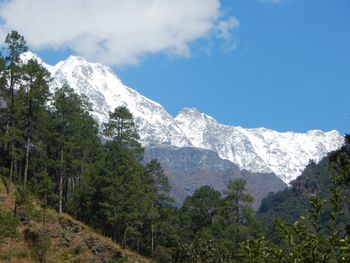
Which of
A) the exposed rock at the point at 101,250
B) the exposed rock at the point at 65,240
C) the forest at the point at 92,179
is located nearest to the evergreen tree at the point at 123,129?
the forest at the point at 92,179

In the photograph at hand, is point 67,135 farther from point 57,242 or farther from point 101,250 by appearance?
point 101,250

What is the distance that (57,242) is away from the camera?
52.4 m

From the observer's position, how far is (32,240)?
165ft

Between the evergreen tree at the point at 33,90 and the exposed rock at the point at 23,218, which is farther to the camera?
the exposed rock at the point at 23,218

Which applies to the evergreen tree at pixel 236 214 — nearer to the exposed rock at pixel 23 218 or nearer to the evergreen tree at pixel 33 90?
the exposed rock at pixel 23 218

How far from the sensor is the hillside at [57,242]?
4778 cm

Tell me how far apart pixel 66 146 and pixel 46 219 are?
796cm

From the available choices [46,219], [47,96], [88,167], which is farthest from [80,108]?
[46,219]

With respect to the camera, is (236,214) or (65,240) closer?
A: (65,240)

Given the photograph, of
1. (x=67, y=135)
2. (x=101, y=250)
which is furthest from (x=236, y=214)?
(x=67, y=135)

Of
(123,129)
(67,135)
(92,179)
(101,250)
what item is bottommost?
(101,250)

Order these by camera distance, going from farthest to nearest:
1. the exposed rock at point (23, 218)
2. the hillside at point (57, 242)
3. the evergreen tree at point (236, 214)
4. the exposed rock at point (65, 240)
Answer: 1. the evergreen tree at point (236, 214)
2. the exposed rock at point (65, 240)
3. the exposed rock at point (23, 218)
4. the hillside at point (57, 242)

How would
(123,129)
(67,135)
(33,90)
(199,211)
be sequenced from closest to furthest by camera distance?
1. (33,90)
2. (67,135)
3. (123,129)
4. (199,211)

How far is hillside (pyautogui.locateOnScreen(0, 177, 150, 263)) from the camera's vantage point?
47781 millimetres
